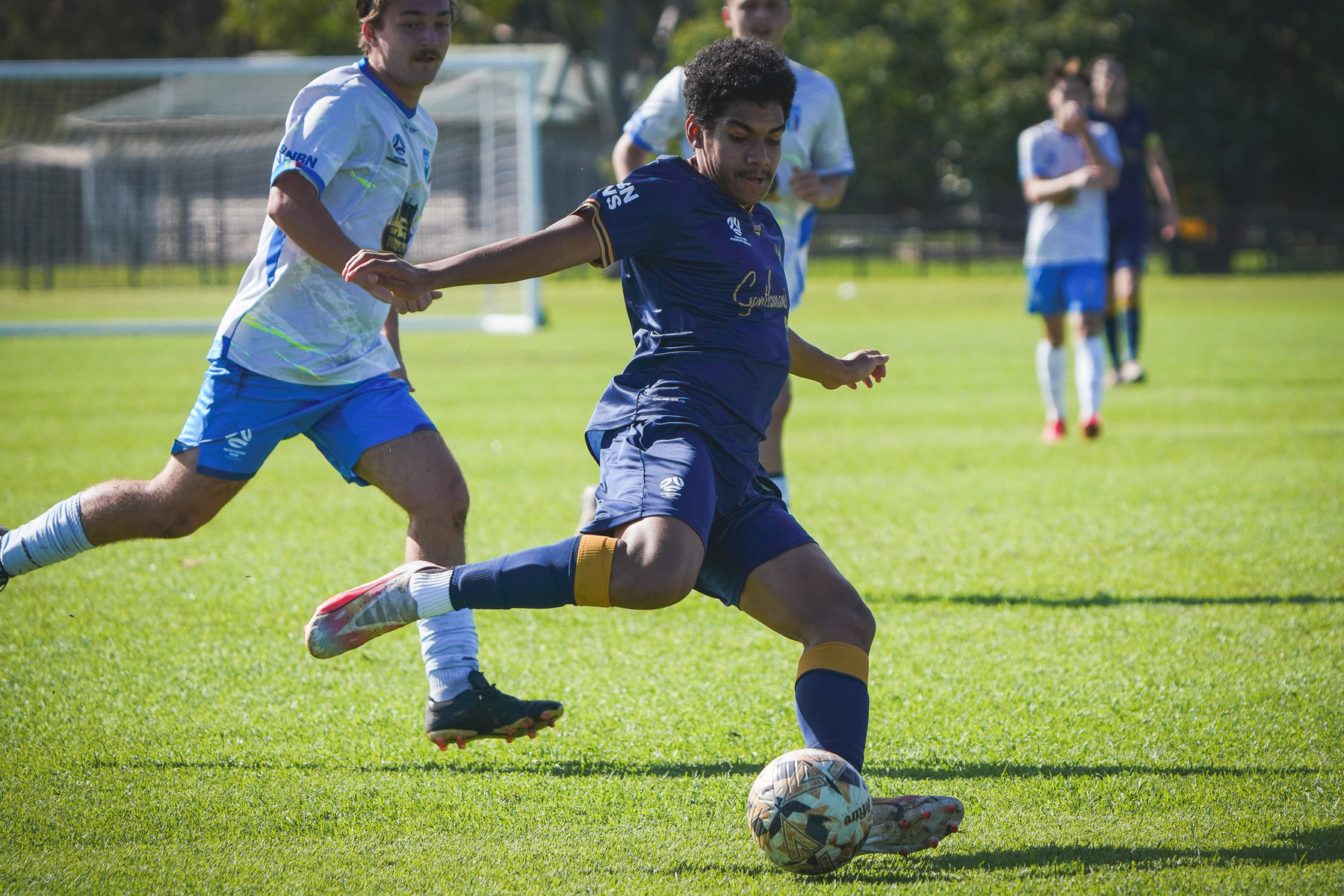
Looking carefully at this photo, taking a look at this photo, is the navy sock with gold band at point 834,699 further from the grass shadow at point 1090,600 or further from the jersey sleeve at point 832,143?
the jersey sleeve at point 832,143

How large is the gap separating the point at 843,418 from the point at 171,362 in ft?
32.0

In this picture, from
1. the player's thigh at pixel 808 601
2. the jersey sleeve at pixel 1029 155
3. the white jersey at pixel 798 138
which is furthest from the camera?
the jersey sleeve at pixel 1029 155

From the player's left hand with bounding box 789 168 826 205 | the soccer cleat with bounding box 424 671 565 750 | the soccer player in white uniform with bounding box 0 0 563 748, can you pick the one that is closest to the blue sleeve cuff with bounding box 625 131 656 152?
the player's left hand with bounding box 789 168 826 205

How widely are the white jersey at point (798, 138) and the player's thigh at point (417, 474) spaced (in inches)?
107

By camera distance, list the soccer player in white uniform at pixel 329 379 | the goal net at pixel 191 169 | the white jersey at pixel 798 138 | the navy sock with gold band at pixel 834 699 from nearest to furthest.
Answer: the navy sock with gold band at pixel 834 699 → the soccer player in white uniform at pixel 329 379 → the white jersey at pixel 798 138 → the goal net at pixel 191 169

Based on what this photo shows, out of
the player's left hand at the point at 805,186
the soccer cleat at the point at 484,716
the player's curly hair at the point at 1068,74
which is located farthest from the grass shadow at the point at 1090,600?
the player's curly hair at the point at 1068,74

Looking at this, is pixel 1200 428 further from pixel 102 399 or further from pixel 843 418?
pixel 102 399

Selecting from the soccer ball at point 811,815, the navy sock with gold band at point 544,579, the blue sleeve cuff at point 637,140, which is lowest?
the soccer ball at point 811,815

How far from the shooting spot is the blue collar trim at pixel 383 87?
4297 mm

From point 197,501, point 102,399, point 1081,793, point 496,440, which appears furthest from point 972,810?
point 102,399

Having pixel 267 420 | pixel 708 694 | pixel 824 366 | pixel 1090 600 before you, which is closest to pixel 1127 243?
pixel 1090 600

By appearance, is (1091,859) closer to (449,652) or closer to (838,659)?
(838,659)

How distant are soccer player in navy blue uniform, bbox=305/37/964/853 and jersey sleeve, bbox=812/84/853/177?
3.07 metres

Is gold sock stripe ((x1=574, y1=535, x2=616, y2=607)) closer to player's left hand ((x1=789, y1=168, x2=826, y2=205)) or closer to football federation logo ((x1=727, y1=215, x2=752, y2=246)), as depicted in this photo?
football federation logo ((x1=727, y1=215, x2=752, y2=246))
